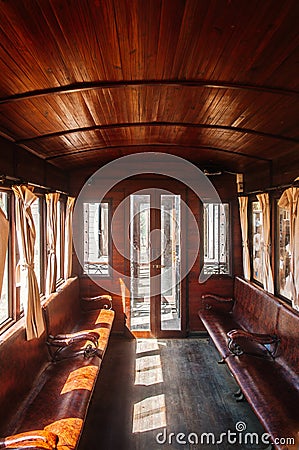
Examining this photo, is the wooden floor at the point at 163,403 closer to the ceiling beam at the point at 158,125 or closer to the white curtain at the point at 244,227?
the white curtain at the point at 244,227

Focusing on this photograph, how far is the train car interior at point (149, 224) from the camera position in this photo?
1.85 meters

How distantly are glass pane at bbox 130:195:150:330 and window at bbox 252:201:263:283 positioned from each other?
153 cm

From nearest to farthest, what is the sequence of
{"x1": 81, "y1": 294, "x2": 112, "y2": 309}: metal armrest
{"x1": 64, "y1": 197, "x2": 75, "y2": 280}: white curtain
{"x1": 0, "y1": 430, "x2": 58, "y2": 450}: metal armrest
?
{"x1": 0, "y1": 430, "x2": 58, "y2": 450}: metal armrest
{"x1": 64, "y1": 197, "x2": 75, "y2": 280}: white curtain
{"x1": 81, "y1": 294, "x2": 112, "y2": 309}: metal armrest

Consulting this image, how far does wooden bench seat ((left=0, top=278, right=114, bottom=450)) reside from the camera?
2434 mm

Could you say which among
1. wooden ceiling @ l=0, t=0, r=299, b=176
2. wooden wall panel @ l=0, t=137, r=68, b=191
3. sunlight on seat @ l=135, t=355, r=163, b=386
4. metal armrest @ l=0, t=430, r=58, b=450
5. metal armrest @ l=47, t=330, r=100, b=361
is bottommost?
sunlight on seat @ l=135, t=355, r=163, b=386

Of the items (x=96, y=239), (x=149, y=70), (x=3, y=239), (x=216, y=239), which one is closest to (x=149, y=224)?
(x=96, y=239)

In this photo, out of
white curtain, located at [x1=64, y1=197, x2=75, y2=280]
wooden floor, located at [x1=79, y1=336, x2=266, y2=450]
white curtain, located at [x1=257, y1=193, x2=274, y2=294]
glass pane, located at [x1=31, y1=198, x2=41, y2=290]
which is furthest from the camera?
white curtain, located at [x1=64, y1=197, x2=75, y2=280]

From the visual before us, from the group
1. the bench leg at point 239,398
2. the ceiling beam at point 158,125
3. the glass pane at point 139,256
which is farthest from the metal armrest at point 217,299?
the ceiling beam at point 158,125

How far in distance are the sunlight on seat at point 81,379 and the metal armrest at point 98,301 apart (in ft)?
7.24

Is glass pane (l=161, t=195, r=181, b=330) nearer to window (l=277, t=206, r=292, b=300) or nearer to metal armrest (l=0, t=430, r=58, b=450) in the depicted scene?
window (l=277, t=206, r=292, b=300)

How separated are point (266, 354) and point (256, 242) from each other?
1.94 meters

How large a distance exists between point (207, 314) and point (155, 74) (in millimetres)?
3954

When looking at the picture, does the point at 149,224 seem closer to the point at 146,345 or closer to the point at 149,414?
the point at 146,345

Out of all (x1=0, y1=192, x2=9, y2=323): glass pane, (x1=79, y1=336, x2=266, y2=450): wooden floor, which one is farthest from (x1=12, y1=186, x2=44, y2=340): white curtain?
(x1=79, y1=336, x2=266, y2=450): wooden floor
